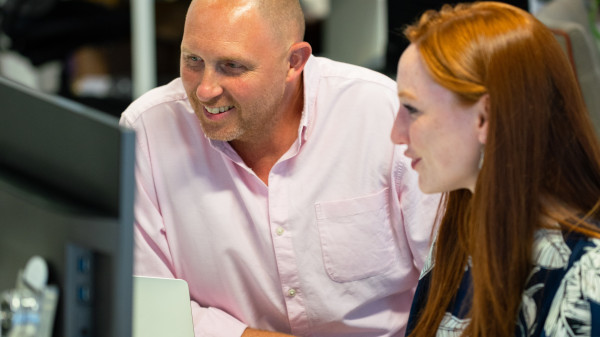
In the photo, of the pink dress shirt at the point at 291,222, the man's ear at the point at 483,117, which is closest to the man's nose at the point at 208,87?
the pink dress shirt at the point at 291,222

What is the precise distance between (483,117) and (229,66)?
0.53 m

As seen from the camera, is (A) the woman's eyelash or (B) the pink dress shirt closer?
(A) the woman's eyelash

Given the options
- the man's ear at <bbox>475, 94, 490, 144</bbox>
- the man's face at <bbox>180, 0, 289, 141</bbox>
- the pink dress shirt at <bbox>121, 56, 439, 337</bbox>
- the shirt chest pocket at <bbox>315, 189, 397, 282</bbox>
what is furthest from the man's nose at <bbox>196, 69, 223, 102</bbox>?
the man's ear at <bbox>475, 94, 490, 144</bbox>

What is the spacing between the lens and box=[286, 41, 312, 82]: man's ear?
1.54m

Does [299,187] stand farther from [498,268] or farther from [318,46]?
[318,46]

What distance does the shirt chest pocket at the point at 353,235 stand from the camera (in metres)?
1.52

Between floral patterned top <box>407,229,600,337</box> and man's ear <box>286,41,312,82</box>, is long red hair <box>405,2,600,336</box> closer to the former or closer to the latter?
floral patterned top <box>407,229,600,337</box>

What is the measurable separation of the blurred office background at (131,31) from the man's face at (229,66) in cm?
131

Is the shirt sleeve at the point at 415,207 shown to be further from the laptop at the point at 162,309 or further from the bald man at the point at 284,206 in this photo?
the laptop at the point at 162,309

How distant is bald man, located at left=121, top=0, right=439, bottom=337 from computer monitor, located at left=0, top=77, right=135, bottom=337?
608 mm

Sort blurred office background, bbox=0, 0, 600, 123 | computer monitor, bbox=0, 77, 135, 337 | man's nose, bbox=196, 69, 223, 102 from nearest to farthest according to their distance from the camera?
computer monitor, bbox=0, 77, 135, 337 → man's nose, bbox=196, 69, 223, 102 → blurred office background, bbox=0, 0, 600, 123

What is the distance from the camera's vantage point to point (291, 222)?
4.95 feet

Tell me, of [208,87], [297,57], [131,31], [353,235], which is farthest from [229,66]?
[131,31]

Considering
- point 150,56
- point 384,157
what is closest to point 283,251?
point 384,157
